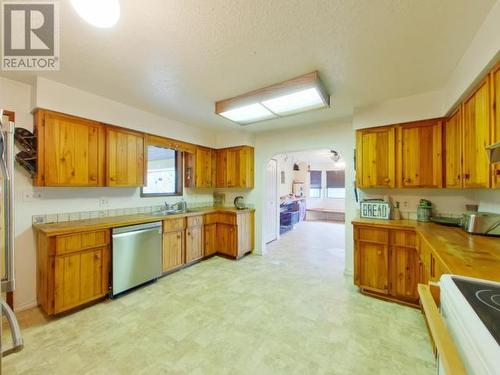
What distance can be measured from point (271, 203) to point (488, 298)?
4.37m

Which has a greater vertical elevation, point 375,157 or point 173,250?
point 375,157

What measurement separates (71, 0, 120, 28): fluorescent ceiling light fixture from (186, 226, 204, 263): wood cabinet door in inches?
113

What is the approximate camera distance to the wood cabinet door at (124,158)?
9.42 ft

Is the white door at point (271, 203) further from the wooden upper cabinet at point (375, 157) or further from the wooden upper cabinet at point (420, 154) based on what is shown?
the wooden upper cabinet at point (420, 154)

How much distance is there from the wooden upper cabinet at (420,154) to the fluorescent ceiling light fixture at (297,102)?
1197 millimetres

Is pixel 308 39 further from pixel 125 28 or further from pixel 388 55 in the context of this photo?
pixel 125 28

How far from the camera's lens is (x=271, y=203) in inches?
204

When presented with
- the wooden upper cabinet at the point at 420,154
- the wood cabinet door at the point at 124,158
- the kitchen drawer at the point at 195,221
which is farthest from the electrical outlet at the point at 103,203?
the wooden upper cabinet at the point at 420,154

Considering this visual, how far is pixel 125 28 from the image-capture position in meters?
1.58

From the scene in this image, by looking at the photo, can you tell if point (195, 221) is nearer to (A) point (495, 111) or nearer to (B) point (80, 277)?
(B) point (80, 277)

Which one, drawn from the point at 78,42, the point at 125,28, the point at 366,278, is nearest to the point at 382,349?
the point at 366,278

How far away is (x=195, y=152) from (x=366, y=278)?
11.4 feet

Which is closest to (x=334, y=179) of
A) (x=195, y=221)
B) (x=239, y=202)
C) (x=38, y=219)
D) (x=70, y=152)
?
(x=239, y=202)

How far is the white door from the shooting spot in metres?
4.83
